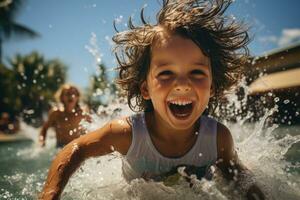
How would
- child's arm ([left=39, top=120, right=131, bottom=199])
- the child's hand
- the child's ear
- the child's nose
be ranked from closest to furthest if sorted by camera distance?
child's arm ([left=39, top=120, right=131, bottom=199]) → the child's nose → the child's hand → the child's ear

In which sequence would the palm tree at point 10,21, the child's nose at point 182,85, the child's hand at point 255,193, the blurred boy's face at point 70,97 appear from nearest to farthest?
the child's nose at point 182,85 < the child's hand at point 255,193 < the blurred boy's face at point 70,97 < the palm tree at point 10,21

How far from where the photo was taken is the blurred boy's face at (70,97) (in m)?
7.64

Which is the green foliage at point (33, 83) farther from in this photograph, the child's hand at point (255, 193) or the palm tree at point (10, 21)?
the child's hand at point (255, 193)

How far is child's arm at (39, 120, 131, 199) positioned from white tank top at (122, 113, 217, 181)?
74 millimetres

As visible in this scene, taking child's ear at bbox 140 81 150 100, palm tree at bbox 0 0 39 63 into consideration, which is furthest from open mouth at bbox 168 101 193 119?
palm tree at bbox 0 0 39 63

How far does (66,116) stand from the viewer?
7691mm

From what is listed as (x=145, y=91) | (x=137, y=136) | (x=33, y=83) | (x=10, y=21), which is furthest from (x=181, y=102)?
(x=33, y=83)

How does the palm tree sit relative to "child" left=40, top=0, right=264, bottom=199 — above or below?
above

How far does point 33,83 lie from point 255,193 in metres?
30.5

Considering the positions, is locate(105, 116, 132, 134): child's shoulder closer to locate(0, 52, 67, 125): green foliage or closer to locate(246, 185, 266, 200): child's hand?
locate(246, 185, 266, 200): child's hand

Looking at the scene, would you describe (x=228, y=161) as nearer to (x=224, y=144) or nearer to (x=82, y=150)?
(x=224, y=144)

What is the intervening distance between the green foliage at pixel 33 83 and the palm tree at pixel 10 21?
4.97 meters

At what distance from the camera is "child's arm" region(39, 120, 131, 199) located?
2303 millimetres

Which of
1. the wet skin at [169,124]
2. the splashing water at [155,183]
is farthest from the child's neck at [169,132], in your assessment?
the splashing water at [155,183]
